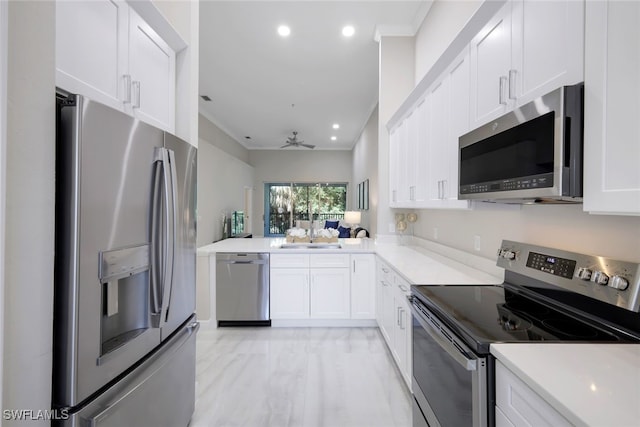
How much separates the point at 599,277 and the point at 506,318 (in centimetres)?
35

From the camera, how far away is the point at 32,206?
89 cm

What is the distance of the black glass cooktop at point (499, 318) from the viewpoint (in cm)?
109

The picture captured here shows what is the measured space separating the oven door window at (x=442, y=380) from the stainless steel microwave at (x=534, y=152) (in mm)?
717

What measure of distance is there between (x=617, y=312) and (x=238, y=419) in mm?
2076

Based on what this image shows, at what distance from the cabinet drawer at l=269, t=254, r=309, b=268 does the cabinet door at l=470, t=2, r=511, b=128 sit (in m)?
2.34

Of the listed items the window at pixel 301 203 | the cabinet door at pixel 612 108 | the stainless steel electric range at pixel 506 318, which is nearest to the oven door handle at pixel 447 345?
the stainless steel electric range at pixel 506 318

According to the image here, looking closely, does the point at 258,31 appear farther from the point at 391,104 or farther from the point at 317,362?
the point at 317,362

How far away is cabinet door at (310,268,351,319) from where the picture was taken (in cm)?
360

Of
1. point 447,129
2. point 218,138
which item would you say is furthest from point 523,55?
point 218,138

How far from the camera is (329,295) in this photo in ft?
11.8

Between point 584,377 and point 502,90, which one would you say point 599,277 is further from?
point 502,90

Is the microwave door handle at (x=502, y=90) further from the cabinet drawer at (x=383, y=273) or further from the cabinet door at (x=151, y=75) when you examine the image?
the cabinet door at (x=151, y=75)

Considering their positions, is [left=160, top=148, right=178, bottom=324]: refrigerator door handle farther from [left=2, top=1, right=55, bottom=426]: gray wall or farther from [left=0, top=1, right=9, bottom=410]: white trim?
[left=0, top=1, right=9, bottom=410]: white trim

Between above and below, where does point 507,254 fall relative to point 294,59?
below
